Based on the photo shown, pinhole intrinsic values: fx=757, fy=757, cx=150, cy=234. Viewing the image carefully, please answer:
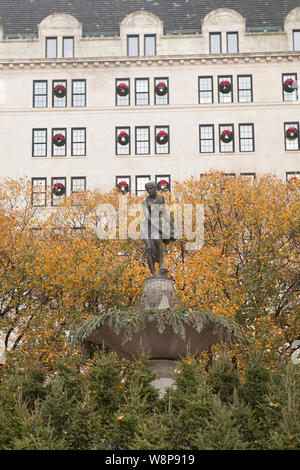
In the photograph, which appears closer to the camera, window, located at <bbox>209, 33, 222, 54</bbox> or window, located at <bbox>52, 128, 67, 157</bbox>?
window, located at <bbox>52, 128, 67, 157</bbox>

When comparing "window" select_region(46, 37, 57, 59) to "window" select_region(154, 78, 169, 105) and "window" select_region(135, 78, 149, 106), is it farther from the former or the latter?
"window" select_region(154, 78, 169, 105)

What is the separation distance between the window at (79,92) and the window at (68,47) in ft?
7.54

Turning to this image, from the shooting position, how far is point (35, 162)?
5484 cm

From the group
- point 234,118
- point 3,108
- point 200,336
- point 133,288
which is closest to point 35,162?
point 3,108

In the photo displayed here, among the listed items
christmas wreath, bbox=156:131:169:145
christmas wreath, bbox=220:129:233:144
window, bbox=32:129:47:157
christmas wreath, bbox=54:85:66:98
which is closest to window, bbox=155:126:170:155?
christmas wreath, bbox=156:131:169:145

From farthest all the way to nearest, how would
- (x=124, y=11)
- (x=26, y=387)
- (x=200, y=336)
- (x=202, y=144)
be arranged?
1. (x=124, y=11)
2. (x=202, y=144)
3. (x=200, y=336)
4. (x=26, y=387)

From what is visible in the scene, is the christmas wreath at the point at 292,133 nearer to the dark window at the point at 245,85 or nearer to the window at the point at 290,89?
the window at the point at 290,89

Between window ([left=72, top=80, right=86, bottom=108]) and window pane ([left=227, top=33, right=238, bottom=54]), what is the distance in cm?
1111

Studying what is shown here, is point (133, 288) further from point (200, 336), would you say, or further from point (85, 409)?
point (85, 409)

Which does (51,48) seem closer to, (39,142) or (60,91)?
(60,91)

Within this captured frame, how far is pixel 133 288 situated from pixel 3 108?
1149 inches

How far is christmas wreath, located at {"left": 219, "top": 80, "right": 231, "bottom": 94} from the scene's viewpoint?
55316 millimetres

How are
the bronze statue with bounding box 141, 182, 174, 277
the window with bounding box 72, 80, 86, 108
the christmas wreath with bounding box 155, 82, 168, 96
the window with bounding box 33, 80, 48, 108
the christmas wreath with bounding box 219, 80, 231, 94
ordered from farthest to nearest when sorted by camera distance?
the window with bounding box 33, 80, 48, 108, the window with bounding box 72, 80, 86, 108, the christmas wreath with bounding box 155, 82, 168, 96, the christmas wreath with bounding box 219, 80, 231, 94, the bronze statue with bounding box 141, 182, 174, 277

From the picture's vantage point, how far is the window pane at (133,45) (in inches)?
2224
